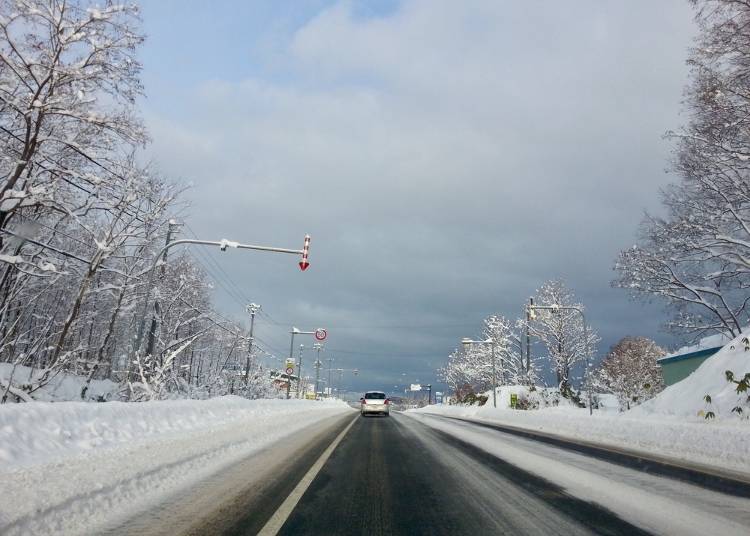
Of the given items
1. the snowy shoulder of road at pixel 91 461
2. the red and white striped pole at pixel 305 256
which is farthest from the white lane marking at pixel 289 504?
the red and white striped pole at pixel 305 256

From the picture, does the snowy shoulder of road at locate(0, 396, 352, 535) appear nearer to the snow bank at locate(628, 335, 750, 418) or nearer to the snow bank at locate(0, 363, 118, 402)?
the snow bank at locate(0, 363, 118, 402)

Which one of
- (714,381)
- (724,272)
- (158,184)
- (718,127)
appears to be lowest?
(714,381)

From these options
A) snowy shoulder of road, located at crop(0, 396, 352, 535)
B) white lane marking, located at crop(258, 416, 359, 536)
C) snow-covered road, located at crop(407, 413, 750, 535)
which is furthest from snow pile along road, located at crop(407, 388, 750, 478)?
snowy shoulder of road, located at crop(0, 396, 352, 535)

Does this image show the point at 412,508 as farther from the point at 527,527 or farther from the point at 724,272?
the point at 724,272

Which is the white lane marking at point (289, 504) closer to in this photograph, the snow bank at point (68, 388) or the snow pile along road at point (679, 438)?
the snow pile along road at point (679, 438)

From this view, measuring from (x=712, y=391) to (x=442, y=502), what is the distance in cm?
1564

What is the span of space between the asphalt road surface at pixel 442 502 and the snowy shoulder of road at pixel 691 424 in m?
2.73

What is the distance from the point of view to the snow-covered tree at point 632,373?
103 feet

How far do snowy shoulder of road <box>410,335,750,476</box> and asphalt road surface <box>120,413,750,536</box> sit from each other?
8.96ft

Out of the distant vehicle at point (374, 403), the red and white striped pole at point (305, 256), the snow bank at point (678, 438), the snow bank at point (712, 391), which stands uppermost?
the red and white striped pole at point (305, 256)

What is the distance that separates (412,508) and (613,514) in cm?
205

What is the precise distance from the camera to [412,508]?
5.07 meters

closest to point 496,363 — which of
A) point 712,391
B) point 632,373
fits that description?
point 632,373

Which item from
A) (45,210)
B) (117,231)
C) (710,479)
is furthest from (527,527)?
(117,231)
